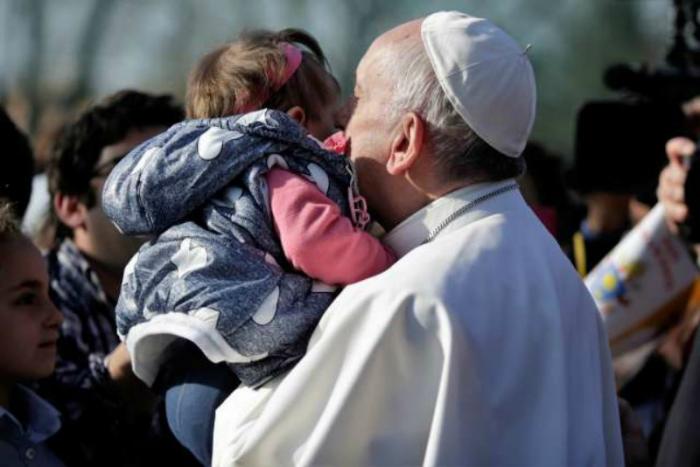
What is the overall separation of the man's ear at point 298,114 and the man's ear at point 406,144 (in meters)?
0.29

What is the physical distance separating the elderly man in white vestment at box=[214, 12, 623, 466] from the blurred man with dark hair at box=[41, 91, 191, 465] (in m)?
1.14

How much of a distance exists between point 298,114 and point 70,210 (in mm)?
1643

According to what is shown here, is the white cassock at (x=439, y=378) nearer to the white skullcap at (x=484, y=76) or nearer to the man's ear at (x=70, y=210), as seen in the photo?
the white skullcap at (x=484, y=76)

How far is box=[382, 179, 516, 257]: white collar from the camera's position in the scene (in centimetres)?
325

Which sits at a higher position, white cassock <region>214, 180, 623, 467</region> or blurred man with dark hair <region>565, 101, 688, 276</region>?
white cassock <region>214, 180, 623, 467</region>

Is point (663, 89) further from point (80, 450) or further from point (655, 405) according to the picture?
point (80, 450)

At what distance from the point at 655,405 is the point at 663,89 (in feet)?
3.90

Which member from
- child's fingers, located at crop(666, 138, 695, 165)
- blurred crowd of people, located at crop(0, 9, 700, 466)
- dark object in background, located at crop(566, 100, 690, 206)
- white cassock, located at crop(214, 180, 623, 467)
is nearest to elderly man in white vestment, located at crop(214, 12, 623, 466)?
white cassock, located at crop(214, 180, 623, 467)

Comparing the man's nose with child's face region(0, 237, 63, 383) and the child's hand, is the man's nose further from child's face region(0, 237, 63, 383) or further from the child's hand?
child's face region(0, 237, 63, 383)

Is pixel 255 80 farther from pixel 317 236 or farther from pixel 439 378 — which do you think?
pixel 439 378

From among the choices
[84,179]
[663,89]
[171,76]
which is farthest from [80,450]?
[171,76]

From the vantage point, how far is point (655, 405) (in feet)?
18.3

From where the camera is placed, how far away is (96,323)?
4695 mm

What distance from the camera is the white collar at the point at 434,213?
325 cm
